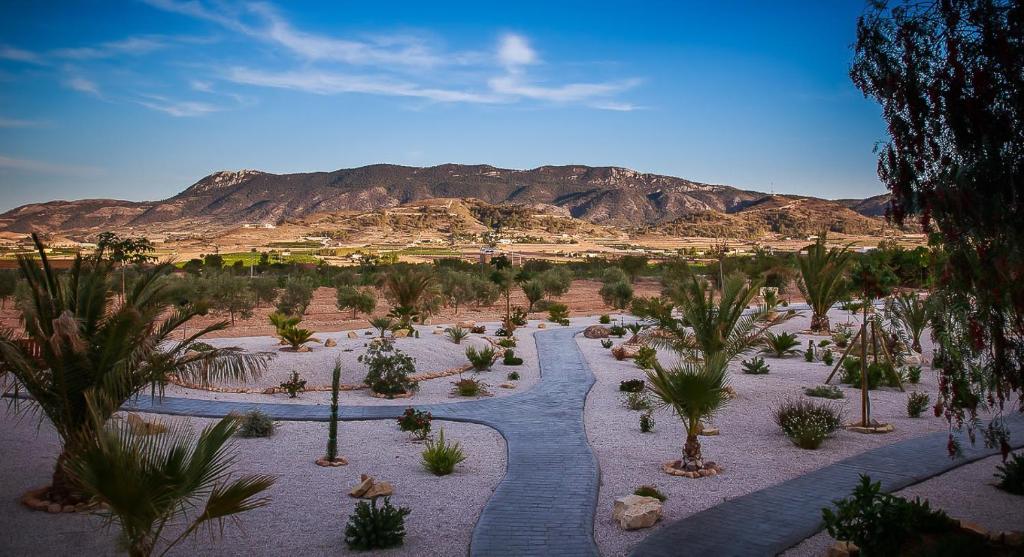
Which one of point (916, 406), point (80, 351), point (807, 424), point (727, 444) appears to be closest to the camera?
point (80, 351)

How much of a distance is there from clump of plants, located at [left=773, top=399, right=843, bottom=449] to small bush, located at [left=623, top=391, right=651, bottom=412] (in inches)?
111

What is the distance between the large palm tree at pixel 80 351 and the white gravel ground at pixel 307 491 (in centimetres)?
89

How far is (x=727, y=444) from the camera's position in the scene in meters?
11.8

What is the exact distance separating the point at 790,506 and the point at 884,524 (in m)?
2.15

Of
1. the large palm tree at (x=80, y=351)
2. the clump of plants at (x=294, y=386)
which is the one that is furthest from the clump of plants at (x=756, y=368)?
the large palm tree at (x=80, y=351)

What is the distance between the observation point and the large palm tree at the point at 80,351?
7.91 meters

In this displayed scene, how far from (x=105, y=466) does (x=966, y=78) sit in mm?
7715

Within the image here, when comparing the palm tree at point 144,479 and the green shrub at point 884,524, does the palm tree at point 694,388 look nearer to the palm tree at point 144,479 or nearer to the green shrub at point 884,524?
the green shrub at point 884,524

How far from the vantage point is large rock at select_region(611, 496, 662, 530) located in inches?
316

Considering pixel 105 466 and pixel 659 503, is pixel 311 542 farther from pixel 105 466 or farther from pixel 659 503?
pixel 659 503

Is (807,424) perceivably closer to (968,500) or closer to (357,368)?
(968,500)

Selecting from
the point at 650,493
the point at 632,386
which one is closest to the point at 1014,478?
the point at 650,493

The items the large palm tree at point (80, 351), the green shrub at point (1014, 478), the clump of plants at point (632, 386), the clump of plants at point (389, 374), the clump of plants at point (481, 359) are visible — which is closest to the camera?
the large palm tree at point (80, 351)

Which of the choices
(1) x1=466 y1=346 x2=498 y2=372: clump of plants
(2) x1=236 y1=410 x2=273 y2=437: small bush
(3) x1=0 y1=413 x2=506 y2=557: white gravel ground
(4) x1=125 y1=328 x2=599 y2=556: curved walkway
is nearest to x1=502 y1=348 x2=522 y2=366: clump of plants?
(1) x1=466 y1=346 x2=498 y2=372: clump of plants
